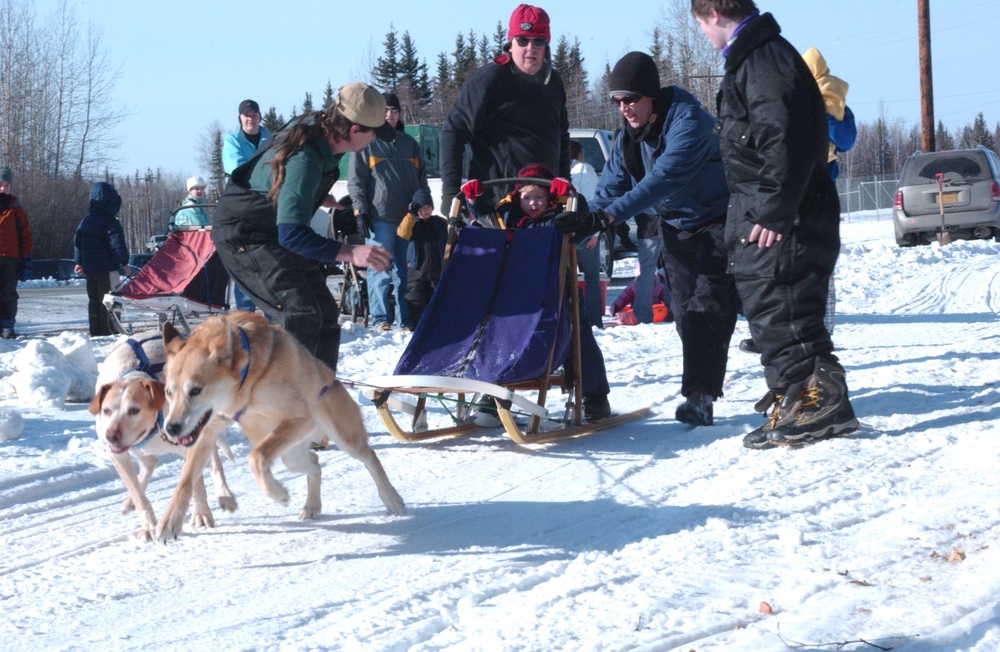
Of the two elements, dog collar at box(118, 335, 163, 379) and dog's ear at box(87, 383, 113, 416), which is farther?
dog collar at box(118, 335, 163, 379)

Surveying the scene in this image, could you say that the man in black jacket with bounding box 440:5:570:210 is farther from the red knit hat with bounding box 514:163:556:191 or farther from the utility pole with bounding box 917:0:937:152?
the utility pole with bounding box 917:0:937:152

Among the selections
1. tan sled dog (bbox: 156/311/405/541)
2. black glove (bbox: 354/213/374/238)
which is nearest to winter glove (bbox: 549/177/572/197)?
tan sled dog (bbox: 156/311/405/541)

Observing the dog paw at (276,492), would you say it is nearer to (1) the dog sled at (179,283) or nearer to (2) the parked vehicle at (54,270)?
(1) the dog sled at (179,283)

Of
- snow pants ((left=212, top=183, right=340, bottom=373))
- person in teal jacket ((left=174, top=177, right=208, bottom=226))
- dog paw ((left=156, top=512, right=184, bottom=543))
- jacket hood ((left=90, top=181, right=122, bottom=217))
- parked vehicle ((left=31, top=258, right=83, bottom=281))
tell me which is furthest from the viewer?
parked vehicle ((left=31, top=258, right=83, bottom=281))

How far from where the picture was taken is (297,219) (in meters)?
4.63

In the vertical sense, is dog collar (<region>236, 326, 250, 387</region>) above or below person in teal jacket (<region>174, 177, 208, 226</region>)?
below

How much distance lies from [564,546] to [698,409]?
203 cm

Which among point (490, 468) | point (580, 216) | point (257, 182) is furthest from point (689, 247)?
point (257, 182)

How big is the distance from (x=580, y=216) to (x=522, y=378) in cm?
92

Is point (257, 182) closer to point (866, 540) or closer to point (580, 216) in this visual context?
point (580, 216)

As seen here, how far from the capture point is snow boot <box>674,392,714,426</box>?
18.0 ft

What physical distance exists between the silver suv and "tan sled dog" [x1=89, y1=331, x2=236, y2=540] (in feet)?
57.3

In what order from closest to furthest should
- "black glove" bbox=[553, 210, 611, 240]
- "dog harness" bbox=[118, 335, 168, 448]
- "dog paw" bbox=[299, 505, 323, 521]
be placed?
"dog harness" bbox=[118, 335, 168, 448] < "dog paw" bbox=[299, 505, 323, 521] < "black glove" bbox=[553, 210, 611, 240]

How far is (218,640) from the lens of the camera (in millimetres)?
2908
